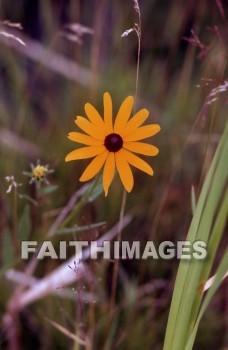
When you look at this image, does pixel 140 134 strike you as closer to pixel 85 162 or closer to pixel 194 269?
pixel 194 269

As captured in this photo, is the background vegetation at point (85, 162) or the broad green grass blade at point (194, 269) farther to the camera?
the background vegetation at point (85, 162)

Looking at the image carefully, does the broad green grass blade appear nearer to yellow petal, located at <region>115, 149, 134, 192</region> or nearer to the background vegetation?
yellow petal, located at <region>115, 149, 134, 192</region>

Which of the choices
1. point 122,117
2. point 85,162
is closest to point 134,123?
point 122,117

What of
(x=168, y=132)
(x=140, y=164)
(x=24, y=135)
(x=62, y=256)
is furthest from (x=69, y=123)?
(x=140, y=164)

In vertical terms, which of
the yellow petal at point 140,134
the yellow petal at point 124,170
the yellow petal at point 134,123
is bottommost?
the yellow petal at point 124,170

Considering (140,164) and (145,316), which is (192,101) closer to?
(145,316)

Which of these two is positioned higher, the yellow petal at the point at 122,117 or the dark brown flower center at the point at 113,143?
the yellow petal at the point at 122,117

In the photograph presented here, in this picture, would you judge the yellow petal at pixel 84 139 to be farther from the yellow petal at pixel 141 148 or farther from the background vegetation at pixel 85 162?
the background vegetation at pixel 85 162

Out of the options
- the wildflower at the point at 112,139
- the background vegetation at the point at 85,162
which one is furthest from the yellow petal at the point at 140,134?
the background vegetation at the point at 85,162
